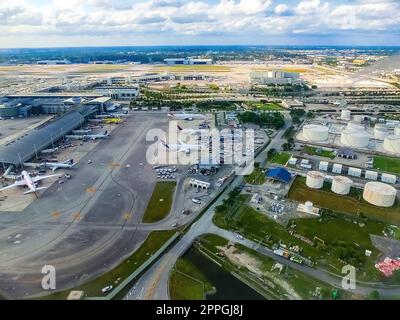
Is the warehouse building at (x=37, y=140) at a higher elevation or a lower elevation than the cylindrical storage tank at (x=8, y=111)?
lower

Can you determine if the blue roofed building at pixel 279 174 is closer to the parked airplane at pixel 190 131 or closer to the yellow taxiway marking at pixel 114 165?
the yellow taxiway marking at pixel 114 165

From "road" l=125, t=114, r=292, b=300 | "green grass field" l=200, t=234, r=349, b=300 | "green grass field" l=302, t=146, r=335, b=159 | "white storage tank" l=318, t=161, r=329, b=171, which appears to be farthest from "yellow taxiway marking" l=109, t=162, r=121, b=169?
"green grass field" l=302, t=146, r=335, b=159

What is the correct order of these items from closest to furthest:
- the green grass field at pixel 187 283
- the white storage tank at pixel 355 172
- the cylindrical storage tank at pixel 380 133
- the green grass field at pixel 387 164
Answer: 1. the green grass field at pixel 187 283
2. the white storage tank at pixel 355 172
3. the green grass field at pixel 387 164
4. the cylindrical storage tank at pixel 380 133

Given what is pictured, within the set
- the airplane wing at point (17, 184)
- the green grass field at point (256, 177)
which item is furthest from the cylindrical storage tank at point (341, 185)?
the airplane wing at point (17, 184)

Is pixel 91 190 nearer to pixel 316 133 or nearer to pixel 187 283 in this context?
pixel 187 283

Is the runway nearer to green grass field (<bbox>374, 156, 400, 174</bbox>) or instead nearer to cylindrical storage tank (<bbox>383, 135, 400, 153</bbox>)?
green grass field (<bbox>374, 156, 400, 174</bbox>)

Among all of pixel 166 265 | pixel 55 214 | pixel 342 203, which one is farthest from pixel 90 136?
pixel 342 203

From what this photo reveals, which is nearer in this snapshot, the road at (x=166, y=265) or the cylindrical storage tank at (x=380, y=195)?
the road at (x=166, y=265)
